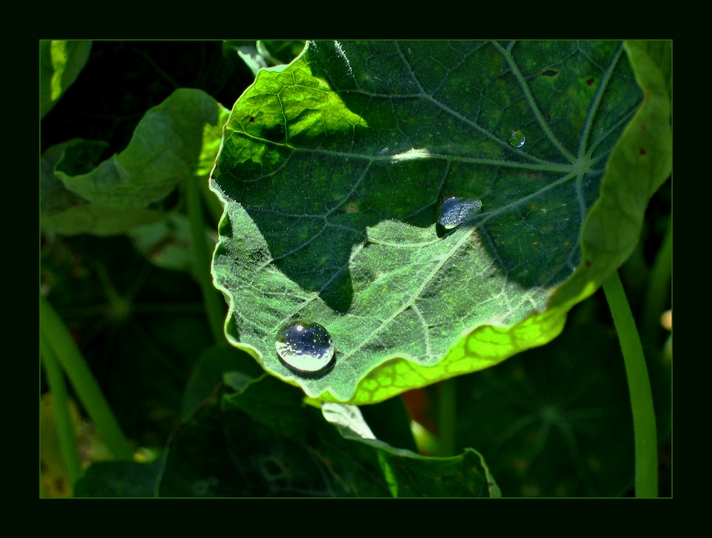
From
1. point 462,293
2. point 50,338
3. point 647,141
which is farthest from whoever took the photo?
point 50,338

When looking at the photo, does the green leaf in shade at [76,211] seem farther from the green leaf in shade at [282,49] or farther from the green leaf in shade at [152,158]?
the green leaf in shade at [282,49]

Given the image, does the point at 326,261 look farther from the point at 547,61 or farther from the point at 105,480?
the point at 105,480

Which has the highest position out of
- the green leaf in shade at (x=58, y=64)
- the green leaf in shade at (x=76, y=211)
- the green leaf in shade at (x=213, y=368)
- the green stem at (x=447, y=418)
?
the green leaf in shade at (x=58, y=64)

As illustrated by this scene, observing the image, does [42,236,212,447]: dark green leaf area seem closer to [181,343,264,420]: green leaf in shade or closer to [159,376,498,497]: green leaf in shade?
[181,343,264,420]: green leaf in shade

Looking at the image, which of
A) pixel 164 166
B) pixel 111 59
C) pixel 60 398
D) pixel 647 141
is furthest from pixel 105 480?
pixel 647 141

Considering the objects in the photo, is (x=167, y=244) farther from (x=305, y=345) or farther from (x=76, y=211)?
(x=305, y=345)

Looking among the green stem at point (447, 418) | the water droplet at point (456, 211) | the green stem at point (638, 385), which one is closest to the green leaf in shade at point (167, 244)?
the green stem at point (447, 418)

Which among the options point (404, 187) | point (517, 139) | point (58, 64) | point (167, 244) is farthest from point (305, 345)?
point (167, 244)

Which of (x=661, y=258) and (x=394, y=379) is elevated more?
(x=394, y=379)
